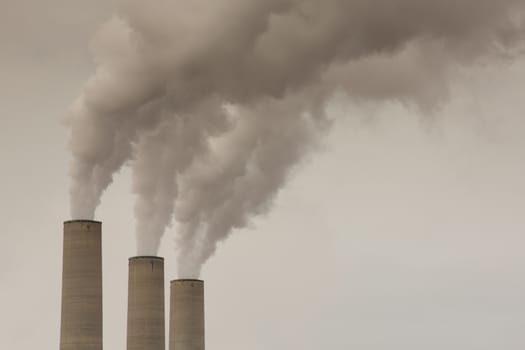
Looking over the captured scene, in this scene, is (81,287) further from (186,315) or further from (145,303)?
(186,315)

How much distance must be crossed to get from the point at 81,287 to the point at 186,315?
7.50 meters

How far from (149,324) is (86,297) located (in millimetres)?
4974

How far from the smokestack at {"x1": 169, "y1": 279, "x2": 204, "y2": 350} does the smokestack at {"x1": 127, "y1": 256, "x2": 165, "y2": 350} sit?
1865 millimetres

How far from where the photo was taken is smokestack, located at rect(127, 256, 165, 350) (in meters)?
41.8

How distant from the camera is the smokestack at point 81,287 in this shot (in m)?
37.2

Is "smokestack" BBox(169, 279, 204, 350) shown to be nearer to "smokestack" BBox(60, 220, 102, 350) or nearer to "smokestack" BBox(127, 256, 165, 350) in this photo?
"smokestack" BBox(127, 256, 165, 350)

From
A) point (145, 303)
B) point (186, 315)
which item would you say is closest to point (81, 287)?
point (145, 303)

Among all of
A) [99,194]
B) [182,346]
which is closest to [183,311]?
[182,346]

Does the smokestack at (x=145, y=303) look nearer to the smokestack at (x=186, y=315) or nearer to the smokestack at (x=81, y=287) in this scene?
the smokestack at (x=186, y=315)

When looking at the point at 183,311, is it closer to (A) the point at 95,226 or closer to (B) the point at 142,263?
(B) the point at 142,263

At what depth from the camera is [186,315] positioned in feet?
144

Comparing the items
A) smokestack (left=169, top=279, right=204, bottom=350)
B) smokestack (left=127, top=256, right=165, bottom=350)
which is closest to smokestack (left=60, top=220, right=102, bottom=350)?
smokestack (left=127, top=256, right=165, bottom=350)

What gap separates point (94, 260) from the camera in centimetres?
3747

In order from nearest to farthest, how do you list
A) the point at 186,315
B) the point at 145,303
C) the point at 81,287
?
1. the point at 81,287
2. the point at 145,303
3. the point at 186,315
